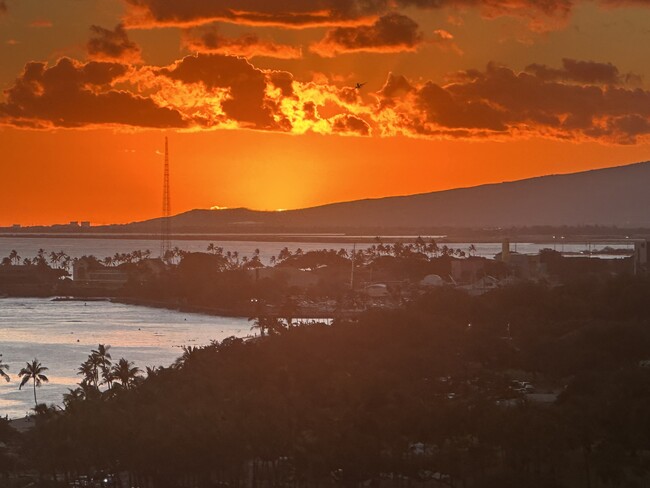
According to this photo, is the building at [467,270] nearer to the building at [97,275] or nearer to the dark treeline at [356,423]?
the building at [97,275]

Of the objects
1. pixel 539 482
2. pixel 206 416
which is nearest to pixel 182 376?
pixel 206 416

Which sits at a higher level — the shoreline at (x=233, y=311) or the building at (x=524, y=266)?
the building at (x=524, y=266)

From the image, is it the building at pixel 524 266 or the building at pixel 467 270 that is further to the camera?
the building at pixel 467 270

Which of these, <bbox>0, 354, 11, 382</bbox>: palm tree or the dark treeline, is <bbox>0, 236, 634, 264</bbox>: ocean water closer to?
<bbox>0, 354, 11, 382</bbox>: palm tree

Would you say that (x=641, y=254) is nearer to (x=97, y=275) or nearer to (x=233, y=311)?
(x=233, y=311)

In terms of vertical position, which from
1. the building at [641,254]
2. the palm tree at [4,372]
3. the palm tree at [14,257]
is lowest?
the palm tree at [4,372]

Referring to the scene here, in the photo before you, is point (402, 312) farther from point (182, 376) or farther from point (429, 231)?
point (429, 231)

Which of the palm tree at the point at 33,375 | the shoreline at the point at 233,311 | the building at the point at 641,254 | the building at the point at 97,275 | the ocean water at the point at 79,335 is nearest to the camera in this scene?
the palm tree at the point at 33,375

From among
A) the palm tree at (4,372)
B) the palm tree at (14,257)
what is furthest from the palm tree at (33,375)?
the palm tree at (14,257)
